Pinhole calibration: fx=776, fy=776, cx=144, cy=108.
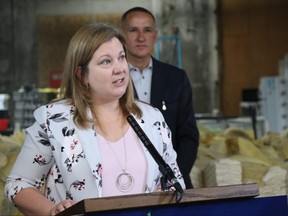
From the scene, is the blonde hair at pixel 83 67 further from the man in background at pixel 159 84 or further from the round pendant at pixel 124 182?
the man in background at pixel 159 84

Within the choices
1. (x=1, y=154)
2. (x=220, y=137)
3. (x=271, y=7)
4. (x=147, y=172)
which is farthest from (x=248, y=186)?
(x=271, y=7)

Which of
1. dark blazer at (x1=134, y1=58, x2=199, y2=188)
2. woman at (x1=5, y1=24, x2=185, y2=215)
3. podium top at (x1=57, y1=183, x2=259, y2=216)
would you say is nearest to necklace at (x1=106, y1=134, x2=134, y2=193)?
woman at (x1=5, y1=24, x2=185, y2=215)

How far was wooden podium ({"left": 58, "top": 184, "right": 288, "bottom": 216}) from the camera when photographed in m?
1.55

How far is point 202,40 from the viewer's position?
42.4 feet

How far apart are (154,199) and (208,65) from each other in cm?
1153

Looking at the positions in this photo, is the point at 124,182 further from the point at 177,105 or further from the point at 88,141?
the point at 177,105

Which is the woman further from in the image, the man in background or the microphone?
the man in background

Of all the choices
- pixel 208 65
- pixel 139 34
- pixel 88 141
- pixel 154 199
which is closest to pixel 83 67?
pixel 88 141

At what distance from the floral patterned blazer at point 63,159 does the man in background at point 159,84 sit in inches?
31.8

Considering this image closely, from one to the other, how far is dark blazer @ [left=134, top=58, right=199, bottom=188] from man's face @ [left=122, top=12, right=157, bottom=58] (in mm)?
88

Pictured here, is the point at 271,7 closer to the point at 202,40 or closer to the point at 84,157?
the point at 202,40

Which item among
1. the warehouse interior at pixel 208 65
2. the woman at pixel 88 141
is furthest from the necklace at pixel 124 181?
the warehouse interior at pixel 208 65

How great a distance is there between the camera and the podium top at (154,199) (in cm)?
153

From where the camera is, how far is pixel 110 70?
1982 millimetres
